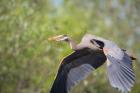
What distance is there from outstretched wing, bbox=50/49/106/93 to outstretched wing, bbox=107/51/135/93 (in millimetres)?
1453

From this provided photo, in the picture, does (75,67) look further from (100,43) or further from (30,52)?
(30,52)

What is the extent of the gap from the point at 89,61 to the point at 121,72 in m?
2.45

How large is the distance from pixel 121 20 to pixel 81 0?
804 centimetres

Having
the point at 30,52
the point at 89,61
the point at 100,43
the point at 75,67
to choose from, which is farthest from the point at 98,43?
the point at 30,52

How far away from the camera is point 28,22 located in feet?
58.6

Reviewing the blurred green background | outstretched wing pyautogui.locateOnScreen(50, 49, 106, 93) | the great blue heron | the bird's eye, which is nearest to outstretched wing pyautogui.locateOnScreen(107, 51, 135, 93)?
the great blue heron

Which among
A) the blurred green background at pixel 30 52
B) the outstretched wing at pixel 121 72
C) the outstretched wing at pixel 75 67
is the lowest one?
the blurred green background at pixel 30 52

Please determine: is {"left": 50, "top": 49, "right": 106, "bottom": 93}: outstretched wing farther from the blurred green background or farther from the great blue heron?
the blurred green background

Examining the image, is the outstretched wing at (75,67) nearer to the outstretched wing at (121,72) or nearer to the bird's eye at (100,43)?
the bird's eye at (100,43)

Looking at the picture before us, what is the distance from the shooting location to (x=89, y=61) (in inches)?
531

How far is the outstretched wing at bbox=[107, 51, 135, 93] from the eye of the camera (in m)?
10.6

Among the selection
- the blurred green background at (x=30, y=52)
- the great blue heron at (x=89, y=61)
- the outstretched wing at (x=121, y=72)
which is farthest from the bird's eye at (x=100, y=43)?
the blurred green background at (x=30, y=52)

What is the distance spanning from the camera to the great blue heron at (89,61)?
11211 millimetres

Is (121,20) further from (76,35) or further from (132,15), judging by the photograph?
(76,35)
